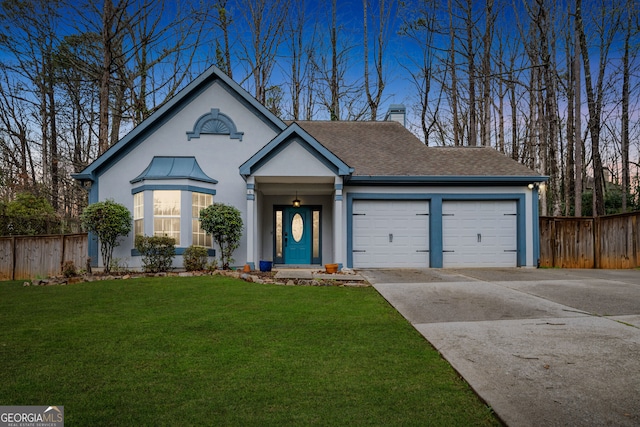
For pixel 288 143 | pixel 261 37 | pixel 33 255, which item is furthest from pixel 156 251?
pixel 261 37

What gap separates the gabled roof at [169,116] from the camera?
1180cm

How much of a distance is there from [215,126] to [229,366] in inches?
384

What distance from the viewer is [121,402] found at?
3.11 meters

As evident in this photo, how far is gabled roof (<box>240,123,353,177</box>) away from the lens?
11.1 m

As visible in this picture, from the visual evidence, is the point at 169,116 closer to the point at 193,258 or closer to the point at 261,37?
the point at 193,258

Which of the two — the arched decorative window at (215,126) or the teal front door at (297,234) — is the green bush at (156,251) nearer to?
the arched decorative window at (215,126)

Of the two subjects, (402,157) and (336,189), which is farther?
(402,157)

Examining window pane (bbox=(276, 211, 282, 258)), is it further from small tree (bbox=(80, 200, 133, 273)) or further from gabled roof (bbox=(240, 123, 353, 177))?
small tree (bbox=(80, 200, 133, 273))

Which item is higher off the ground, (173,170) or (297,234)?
(173,170)

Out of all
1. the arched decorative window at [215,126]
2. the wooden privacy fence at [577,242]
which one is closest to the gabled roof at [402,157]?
the wooden privacy fence at [577,242]

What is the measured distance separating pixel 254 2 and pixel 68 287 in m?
18.7

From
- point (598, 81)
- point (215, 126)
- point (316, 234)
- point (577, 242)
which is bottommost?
point (577, 242)

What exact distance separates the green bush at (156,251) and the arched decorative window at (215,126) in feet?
11.2

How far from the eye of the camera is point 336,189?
11.6m
